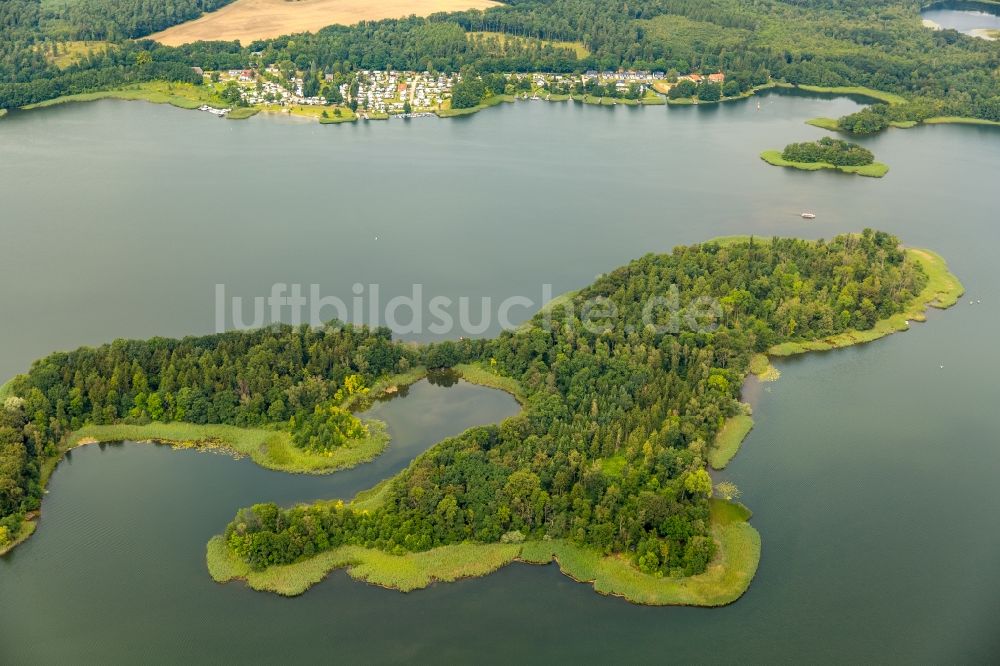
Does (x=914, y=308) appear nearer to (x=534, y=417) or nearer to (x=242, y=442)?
(x=534, y=417)

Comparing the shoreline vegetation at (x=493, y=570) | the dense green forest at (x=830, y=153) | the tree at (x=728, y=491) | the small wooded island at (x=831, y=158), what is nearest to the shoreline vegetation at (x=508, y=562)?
the shoreline vegetation at (x=493, y=570)

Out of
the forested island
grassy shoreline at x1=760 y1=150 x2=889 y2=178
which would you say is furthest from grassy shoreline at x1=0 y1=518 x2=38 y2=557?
grassy shoreline at x1=760 y1=150 x2=889 y2=178

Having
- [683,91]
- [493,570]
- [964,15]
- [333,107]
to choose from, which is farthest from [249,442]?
[964,15]

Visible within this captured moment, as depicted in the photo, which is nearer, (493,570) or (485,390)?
(493,570)

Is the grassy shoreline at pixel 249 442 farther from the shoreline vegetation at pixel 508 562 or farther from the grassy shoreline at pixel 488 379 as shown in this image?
the grassy shoreline at pixel 488 379

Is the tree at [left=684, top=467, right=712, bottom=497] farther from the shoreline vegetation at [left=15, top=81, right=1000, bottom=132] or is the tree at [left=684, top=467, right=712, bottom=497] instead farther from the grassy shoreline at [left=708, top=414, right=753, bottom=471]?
the shoreline vegetation at [left=15, top=81, right=1000, bottom=132]
